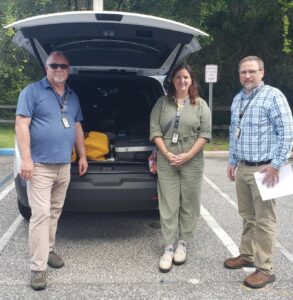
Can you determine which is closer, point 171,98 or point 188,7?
point 171,98

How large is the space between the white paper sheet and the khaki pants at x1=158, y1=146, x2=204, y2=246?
643mm

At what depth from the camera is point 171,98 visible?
3943 mm

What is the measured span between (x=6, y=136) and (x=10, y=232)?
7547mm

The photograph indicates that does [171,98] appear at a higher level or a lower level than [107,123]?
higher

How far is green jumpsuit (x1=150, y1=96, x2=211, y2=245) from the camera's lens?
3.87m

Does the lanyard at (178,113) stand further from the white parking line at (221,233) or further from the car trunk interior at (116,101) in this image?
the white parking line at (221,233)

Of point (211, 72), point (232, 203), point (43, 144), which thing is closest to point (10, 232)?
point (43, 144)

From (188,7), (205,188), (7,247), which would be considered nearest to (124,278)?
(7,247)

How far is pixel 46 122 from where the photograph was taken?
3508 mm

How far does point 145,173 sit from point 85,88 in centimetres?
157

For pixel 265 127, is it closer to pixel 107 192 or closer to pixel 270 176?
pixel 270 176

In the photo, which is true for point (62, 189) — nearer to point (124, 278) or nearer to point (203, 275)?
point (124, 278)

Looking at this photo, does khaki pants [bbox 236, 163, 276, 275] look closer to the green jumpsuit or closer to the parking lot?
the parking lot

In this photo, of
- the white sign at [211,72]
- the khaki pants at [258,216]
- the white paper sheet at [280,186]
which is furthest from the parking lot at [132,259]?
the white sign at [211,72]
